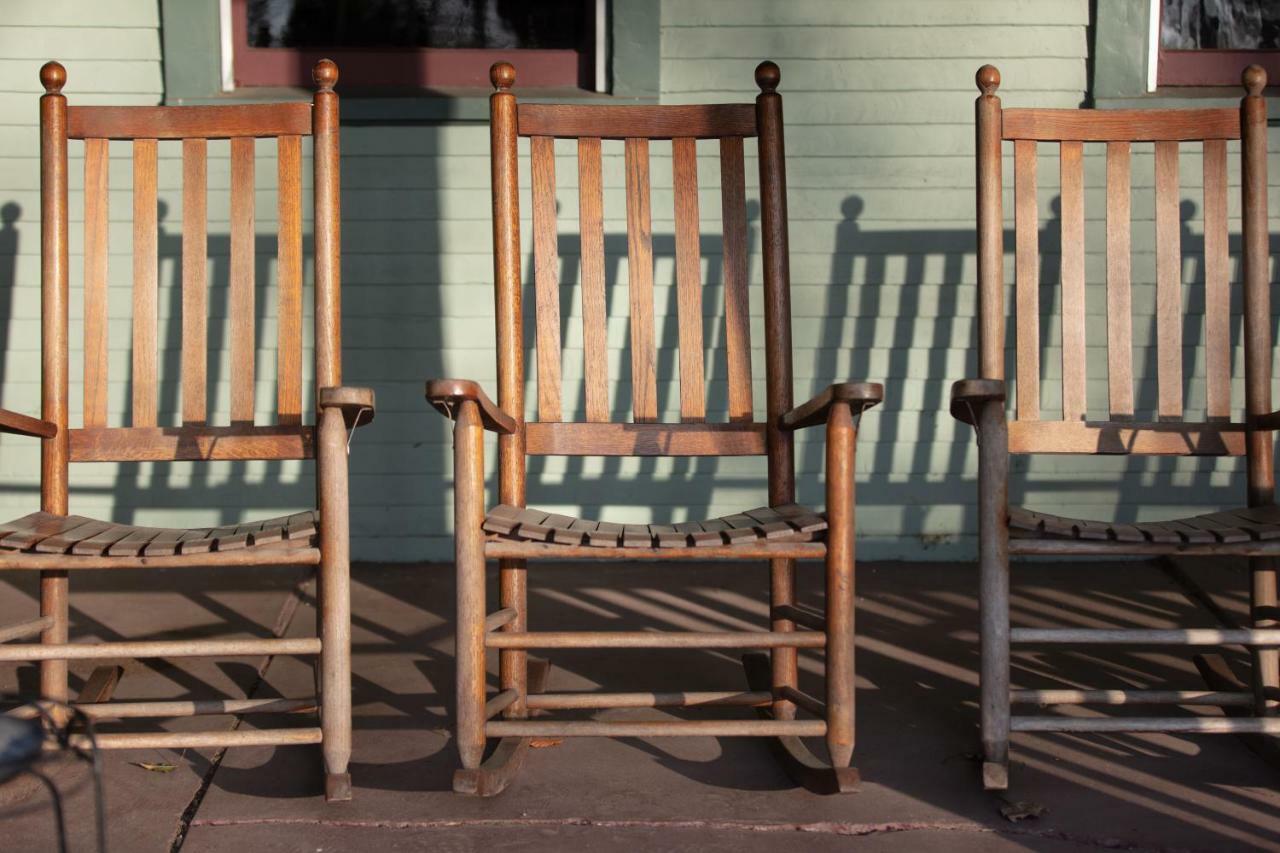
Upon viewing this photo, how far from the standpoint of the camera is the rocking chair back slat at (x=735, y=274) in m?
2.23

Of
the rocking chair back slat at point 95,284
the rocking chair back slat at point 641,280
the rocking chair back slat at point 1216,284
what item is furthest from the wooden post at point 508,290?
the rocking chair back slat at point 1216,284

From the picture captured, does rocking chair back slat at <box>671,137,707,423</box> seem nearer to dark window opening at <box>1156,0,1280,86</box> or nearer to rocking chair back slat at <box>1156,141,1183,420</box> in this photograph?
rocking chair back slat at <box>1156,141,1183,420</box>

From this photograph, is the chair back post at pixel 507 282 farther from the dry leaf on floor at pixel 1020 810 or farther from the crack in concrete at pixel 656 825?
the dry leaf on floor at pixel 1020 810

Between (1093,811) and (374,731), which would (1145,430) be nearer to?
(1093,811)

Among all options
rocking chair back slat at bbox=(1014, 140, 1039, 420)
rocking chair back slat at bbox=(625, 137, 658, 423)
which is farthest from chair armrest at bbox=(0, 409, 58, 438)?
rocking chair back slat at bbox=(1014, 140, 1039, 420)

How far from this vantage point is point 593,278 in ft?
7.41

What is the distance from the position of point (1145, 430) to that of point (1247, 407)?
0.22 meters

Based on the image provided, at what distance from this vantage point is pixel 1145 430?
7.04 ft

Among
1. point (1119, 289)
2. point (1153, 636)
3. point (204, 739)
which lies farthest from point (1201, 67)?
point (204, 739)

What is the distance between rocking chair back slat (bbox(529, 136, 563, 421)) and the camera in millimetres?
2209

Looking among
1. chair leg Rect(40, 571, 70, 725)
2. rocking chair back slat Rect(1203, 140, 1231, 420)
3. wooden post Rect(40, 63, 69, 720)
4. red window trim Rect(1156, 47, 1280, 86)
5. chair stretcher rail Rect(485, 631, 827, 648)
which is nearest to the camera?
chair stretcher rail Rect(485, 631, 827, 648)

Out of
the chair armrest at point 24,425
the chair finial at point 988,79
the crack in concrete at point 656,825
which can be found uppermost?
the chair finial at point 988,79

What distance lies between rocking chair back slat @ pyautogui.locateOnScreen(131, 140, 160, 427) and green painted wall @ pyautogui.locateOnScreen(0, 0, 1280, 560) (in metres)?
1.16

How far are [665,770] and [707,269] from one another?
1787mm
